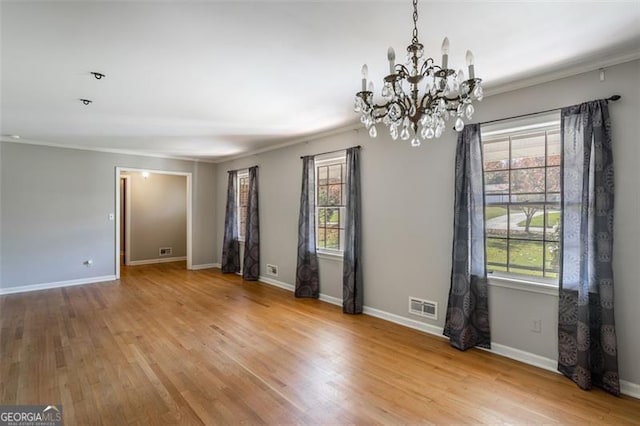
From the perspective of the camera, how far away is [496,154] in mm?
3189

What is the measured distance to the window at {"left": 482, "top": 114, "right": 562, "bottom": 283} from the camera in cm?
285

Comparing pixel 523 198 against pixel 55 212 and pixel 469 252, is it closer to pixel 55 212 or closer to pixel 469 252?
pixel 469 252

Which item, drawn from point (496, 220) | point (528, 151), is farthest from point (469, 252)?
point (528, 151)

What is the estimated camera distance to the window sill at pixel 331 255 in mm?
4754

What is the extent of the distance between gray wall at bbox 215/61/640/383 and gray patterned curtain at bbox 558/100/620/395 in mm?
109

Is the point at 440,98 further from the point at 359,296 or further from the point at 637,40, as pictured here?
the point at 359,296

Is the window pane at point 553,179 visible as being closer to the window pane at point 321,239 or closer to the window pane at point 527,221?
the window pane at point 527,221

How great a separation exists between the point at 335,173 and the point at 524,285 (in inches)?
116

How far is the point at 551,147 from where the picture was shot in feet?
9.37

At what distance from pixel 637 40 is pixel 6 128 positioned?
7.30 meters

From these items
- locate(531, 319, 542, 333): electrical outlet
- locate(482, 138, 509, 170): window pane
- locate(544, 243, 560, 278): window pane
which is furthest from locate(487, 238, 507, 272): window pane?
locate(482, 138, 509, 170): window pane

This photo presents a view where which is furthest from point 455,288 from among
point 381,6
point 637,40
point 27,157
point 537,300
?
point 27,157

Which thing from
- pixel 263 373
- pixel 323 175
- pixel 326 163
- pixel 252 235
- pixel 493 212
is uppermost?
pixel 326 163

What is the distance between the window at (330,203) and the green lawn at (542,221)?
248 cm
